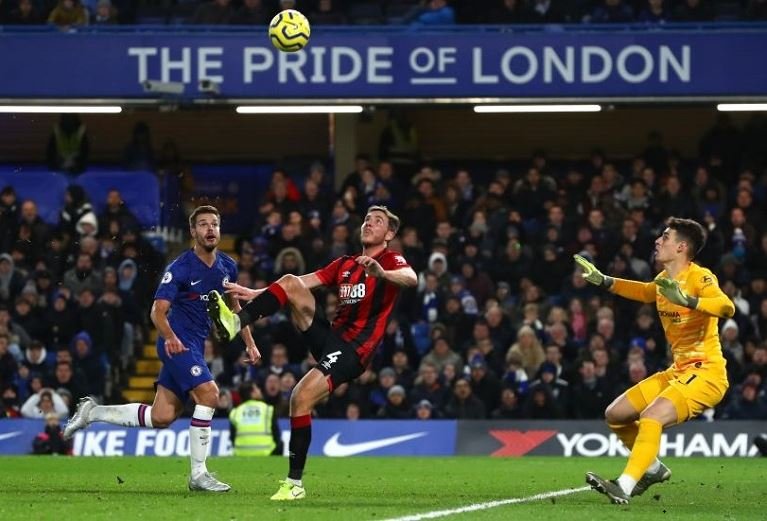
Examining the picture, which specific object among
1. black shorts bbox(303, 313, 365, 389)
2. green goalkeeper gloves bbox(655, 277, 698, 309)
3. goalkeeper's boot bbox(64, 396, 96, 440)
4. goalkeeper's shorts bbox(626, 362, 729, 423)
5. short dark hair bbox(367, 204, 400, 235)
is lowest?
goalkeeper's boot bbox(64, 396, 96, 440)

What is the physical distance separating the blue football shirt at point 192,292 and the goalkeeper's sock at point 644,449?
3.34 metres

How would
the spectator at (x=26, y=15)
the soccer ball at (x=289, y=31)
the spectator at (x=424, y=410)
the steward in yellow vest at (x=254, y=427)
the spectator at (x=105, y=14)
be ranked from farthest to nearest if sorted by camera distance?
1. the spectator at (x=26, y=15)
2. the spectator at (x=105, y=14)
3. the spectator at (x=424, y=410)
4. the steward in yellow vest at (x=254, y=427)
5. the soccer ball at (x=289, y=31)

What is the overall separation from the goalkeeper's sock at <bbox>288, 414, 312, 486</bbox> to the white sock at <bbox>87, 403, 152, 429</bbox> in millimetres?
1497

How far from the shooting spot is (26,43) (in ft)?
76.1

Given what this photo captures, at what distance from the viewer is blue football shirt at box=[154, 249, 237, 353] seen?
12.3m

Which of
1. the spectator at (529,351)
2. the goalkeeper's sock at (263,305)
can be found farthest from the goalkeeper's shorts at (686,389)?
the spectator at (529,351)

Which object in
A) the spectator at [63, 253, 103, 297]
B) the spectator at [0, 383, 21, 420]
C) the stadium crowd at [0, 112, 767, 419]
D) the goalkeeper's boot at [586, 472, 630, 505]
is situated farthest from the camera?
the spectator at [63, 253, 103, 297]

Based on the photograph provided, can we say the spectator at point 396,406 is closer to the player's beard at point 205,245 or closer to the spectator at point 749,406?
the spectator at point 749,406

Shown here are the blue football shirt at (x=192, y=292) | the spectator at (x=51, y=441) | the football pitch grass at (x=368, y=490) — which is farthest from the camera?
the spectator at (x=51, y=441)

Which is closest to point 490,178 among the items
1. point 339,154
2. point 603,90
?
point 339,154

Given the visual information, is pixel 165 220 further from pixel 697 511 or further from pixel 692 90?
pixel 697 511

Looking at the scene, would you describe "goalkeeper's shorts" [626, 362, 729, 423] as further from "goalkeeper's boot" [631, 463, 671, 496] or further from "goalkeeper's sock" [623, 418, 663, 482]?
"goalkeeper's boot" [631, 463, 671, 496]

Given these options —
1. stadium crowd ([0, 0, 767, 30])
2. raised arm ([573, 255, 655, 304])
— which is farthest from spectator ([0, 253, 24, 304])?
raised arm ([573, 255, 655, 304])

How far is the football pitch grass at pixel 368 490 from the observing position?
34.9ft
